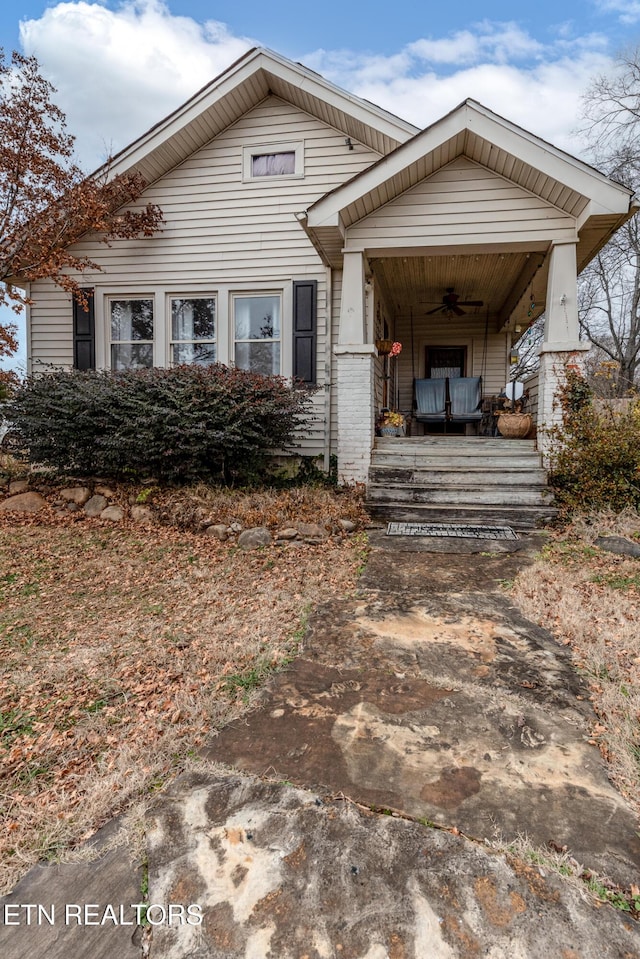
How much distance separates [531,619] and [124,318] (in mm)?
7707

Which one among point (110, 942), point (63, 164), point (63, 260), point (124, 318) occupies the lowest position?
point (110, 942)

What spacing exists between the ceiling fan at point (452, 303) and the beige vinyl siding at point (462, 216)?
274cm

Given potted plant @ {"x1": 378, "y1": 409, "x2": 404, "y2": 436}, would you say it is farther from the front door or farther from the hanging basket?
the front door

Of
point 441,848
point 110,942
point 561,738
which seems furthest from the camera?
point 561,738

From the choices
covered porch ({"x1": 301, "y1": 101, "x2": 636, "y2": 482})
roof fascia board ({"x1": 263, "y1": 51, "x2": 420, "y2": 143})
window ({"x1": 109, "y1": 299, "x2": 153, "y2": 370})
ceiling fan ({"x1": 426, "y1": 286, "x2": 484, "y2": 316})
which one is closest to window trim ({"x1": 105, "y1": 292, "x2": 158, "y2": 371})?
window ({"x1": 109, "y1": 299, "x2": 153, "y2": 370})

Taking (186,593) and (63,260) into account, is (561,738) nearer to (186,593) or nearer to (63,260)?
(186,593)

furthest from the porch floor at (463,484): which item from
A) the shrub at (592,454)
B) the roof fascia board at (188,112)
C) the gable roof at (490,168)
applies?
the roof fascia board at (188,112)

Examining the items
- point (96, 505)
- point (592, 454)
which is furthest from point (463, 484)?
point (96, 505)

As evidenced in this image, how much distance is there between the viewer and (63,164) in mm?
7215

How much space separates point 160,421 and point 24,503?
214 cm

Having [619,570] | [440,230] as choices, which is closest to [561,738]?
[619,570]

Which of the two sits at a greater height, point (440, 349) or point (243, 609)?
point (440, 349)

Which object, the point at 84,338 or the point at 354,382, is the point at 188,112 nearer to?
the point at 84,338

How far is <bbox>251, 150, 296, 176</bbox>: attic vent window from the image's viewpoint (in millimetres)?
7617
